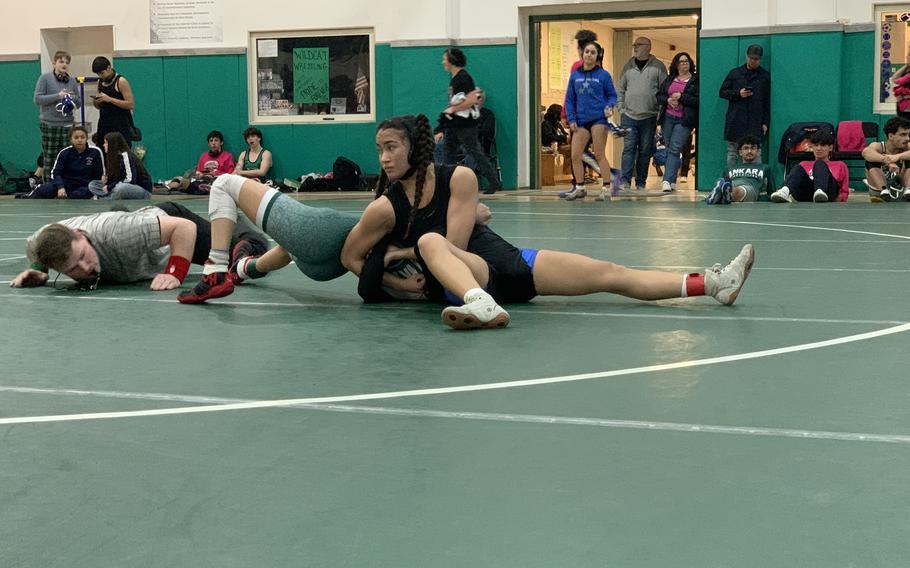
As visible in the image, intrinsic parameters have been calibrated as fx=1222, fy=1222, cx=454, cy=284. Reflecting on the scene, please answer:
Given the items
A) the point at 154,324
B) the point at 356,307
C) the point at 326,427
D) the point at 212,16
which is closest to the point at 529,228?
the point at 356,307

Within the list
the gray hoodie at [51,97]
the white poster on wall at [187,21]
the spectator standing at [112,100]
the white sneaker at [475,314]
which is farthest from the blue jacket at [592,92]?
the white sneaker at [475,314]

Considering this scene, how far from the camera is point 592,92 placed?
13453 mm

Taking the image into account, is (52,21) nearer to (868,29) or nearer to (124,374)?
Answer: (868,29)

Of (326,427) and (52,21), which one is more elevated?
(52,21)

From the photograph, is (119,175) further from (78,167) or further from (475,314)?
(475,314)

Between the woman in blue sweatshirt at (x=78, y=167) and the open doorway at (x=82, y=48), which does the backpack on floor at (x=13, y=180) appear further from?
the woman in blue sweatshirt at (x=78, y=167)

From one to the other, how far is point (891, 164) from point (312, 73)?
27.9 ft

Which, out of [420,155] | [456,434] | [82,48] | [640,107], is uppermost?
[82,48]

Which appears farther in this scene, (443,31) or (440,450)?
(443,31)

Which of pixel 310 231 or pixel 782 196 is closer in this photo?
Answer: pixel 310 231

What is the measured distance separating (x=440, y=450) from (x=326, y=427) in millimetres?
381

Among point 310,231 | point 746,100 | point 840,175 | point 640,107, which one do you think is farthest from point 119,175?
point 310,231

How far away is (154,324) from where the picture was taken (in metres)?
4.82

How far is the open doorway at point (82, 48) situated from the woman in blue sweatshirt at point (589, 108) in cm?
841
